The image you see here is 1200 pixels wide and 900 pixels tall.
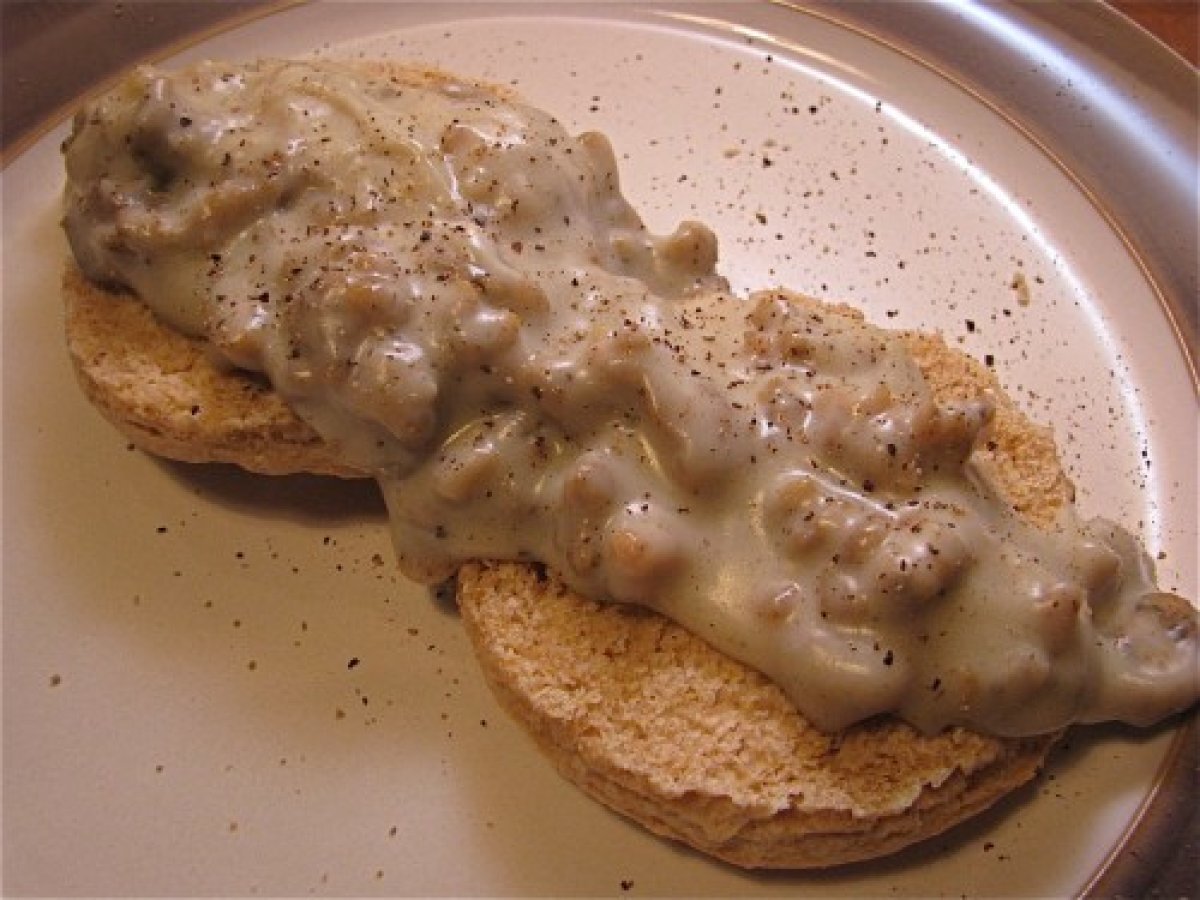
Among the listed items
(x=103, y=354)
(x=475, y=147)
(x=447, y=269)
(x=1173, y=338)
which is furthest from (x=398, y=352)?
(x=1173, y=338)

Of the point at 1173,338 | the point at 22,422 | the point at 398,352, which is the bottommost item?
the point at 22,422

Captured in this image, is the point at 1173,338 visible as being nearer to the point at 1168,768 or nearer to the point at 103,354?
the point at 1168,768

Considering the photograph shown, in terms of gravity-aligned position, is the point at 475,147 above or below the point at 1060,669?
above

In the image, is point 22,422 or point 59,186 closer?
point 22,422

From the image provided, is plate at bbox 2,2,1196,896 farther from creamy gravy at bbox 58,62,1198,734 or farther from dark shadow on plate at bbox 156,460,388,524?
creamy gravy at bbox 58,62,1198,734

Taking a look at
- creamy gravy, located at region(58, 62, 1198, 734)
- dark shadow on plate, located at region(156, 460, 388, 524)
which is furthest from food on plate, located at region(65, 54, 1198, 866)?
dark shadow on plate, located at region(156, 460, 388, 524)

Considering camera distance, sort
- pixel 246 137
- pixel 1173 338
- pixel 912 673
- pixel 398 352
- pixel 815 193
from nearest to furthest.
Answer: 1. pixel 912 673
2. pixel 398 352
3. pixel 246 137
4. pixel 1173 338
5. pixel 815 193

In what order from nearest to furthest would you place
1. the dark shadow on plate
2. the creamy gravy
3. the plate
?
1. the creamy gravy
2. the plate
3. the dark shadow on plate

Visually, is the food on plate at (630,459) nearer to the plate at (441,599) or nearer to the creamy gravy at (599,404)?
the creamy gravy at (599,404)
